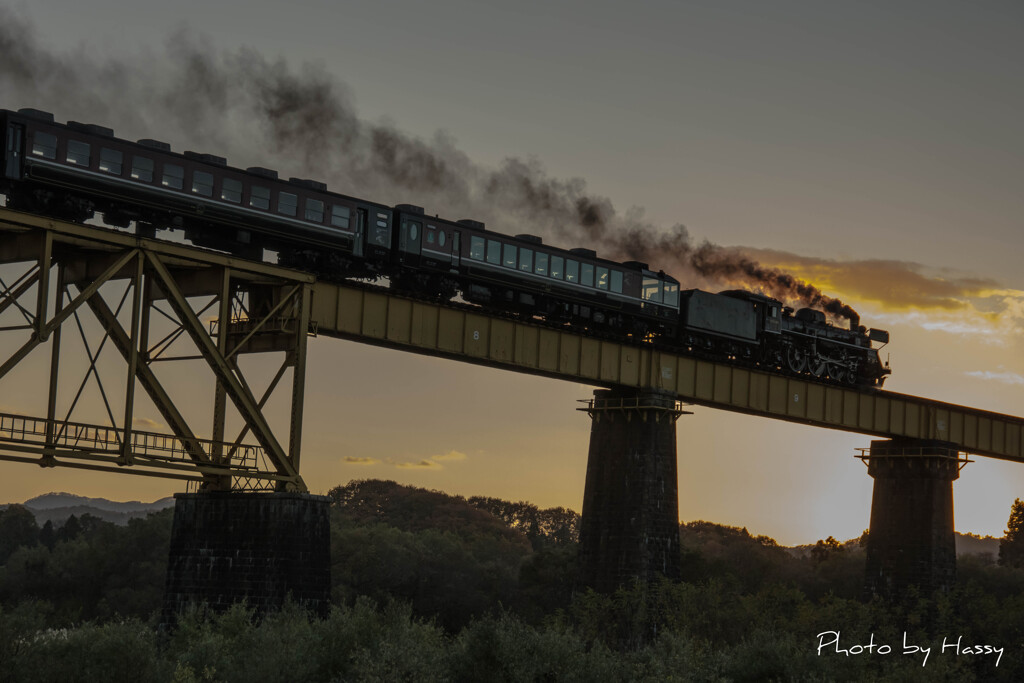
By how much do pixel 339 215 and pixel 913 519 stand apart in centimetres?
3335

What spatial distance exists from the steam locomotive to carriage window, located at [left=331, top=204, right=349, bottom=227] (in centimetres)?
4

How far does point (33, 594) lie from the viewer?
217ft

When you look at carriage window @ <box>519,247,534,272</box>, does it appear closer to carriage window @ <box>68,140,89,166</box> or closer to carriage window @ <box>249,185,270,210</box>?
carriage window @ <box>249,185,270,210</box>

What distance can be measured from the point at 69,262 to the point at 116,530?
4262cm

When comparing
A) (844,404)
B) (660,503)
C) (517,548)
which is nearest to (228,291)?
(660,503)

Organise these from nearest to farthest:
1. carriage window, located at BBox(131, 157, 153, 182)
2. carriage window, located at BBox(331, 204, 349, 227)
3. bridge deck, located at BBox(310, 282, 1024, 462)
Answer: carriage window, located at BBox(131, 157, 153, 182) < bridge deck, located at BBox(310, 282, 1024, 462) < carriage window, located at BBox(331, 204, 349, 227)

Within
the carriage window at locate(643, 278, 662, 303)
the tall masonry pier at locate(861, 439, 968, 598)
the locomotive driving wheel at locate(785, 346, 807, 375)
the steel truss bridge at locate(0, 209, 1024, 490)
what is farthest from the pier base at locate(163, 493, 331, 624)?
the tall masonry pier at locate(861, 439, 968, 598)

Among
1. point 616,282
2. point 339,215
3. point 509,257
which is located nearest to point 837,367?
point 616,282

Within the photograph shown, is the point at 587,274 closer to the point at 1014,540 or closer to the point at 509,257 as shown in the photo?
the point at 509,257

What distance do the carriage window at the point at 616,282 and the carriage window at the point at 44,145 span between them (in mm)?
22663

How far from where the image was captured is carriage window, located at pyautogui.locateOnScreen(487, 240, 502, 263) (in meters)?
46.0

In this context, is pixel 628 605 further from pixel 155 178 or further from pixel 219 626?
pixel 155 178

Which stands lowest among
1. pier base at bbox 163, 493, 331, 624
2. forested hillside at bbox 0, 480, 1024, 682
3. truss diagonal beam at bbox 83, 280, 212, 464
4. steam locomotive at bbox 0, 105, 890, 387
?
forested hillside at bbox 0, 480, 1024, 682

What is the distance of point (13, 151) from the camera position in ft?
111
